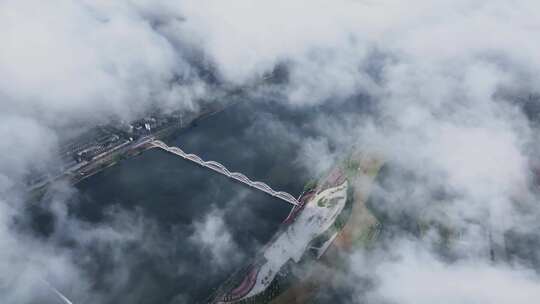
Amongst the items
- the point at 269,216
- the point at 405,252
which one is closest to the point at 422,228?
the point at 405,252

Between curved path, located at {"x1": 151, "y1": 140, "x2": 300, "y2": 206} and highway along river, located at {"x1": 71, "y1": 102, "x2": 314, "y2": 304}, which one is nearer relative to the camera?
highway along river, located at {"x1": 71, "y1": 102, "x2": 314, "y2": 304}

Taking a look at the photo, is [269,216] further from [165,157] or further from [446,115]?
[446,115]

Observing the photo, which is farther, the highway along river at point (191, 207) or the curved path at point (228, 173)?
the curved path at point (228, 173)

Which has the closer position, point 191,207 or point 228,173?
point 191,207
